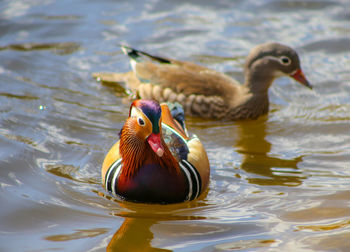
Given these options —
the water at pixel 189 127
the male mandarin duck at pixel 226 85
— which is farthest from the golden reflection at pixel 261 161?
the male mandarin duck at pixel 226 85

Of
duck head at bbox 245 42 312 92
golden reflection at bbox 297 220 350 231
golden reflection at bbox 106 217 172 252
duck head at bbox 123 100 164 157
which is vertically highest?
duck head at bbox 245 42 312 92

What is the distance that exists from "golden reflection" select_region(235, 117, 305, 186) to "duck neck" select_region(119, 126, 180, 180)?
1.07 m

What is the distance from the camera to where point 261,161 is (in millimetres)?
6266

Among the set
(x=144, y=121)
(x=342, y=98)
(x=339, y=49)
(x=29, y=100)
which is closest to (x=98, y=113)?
(x=29, y=100)

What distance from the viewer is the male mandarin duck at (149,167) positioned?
4918mm

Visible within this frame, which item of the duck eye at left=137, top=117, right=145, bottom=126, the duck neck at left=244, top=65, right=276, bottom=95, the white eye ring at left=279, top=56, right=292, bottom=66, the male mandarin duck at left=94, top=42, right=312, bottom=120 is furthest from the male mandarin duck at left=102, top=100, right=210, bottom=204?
the white eye ring at left=279, top=56, right=292, bottom=66

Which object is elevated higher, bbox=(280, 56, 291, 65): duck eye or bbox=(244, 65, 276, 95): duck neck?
bbox=(280, 56, 291, 65): duck eye

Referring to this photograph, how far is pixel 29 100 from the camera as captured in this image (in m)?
7.38

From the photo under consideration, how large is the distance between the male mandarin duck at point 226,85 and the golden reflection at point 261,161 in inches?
10.0

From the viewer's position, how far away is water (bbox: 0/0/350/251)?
4.63 meters

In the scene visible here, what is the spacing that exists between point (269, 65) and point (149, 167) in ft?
10.2

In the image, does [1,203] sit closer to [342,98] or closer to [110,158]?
[110,158]

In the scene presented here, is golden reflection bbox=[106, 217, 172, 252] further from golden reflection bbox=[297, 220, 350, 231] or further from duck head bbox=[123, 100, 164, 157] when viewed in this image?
golden reflection bbox=[297, 220, 350, 231]

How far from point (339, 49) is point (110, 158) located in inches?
206
